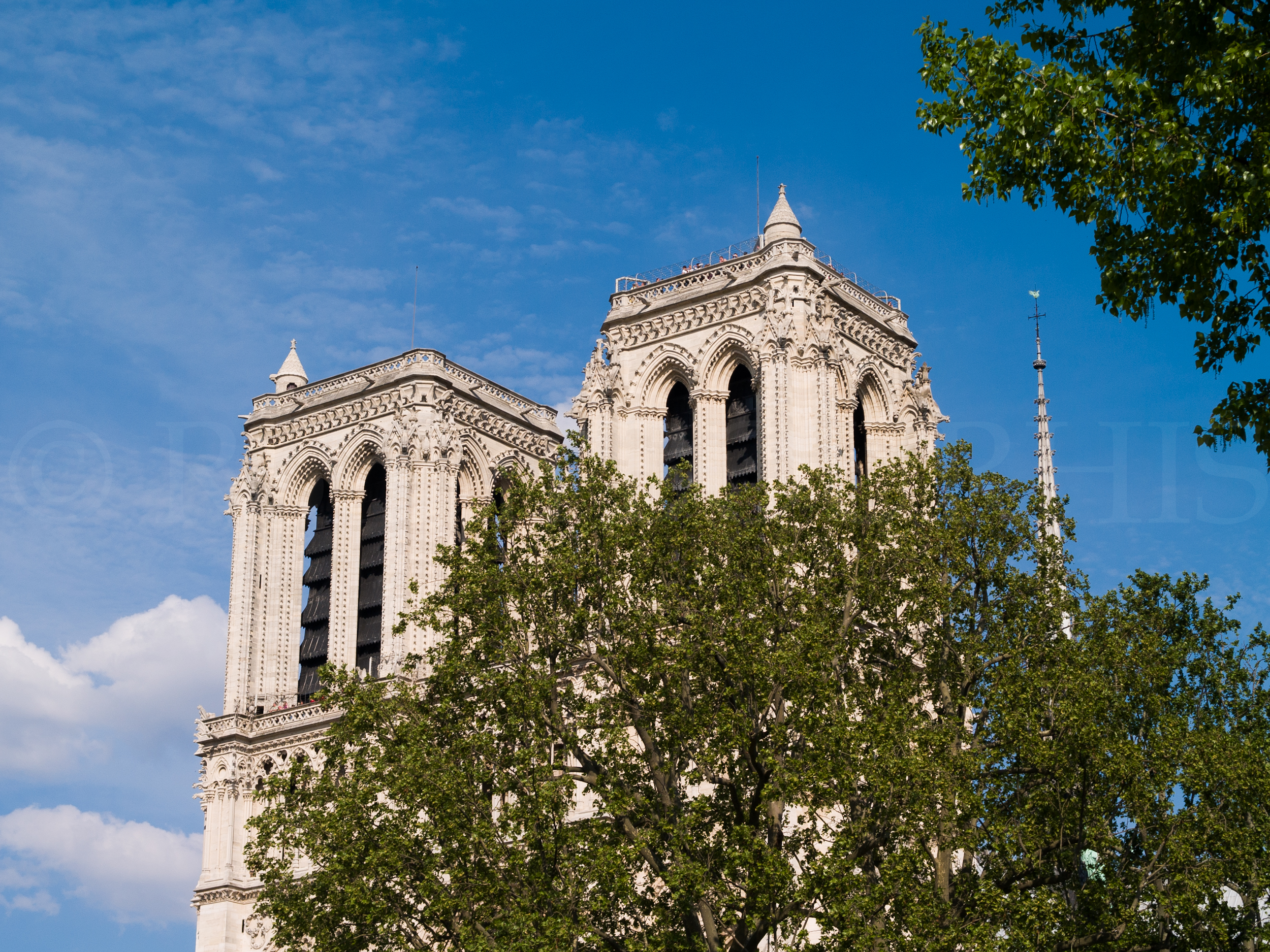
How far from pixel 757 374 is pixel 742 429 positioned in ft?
7.55

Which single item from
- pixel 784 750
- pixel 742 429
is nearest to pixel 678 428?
pixel 742 429

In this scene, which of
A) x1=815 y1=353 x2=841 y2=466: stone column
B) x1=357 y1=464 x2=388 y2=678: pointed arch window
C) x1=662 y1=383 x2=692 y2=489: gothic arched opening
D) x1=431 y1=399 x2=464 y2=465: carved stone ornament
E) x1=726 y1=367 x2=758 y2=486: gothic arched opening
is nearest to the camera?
x1=815 y1=353 x2=841 y2=466: stone column

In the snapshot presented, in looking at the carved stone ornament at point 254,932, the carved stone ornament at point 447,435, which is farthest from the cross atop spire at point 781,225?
the carved stone ornament at point 254,932

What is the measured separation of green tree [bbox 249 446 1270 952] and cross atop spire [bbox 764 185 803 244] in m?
19.5

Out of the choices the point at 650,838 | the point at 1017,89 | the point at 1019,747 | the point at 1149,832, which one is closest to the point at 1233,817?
the point at 1149,832

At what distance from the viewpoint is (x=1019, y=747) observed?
2869 cm

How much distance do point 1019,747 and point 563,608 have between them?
8.57 metres

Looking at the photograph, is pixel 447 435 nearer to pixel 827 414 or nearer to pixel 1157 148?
pixel 827 414

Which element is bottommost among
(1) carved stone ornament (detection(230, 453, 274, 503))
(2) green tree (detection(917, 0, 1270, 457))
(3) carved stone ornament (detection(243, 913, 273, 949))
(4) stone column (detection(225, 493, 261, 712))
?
(3) carved stone ornament (detection(243, 913, 273, 949))

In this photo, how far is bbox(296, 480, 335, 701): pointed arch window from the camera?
5894cm

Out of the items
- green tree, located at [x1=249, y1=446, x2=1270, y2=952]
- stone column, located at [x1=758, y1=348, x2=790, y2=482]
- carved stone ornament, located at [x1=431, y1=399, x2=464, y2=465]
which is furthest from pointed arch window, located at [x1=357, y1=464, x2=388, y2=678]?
green tree, located at [x1=249, y1=446, x2=1270, y2=952]

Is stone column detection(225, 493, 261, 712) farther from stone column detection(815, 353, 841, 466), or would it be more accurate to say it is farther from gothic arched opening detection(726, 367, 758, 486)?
stone column detection(815, 353, 841, 466)

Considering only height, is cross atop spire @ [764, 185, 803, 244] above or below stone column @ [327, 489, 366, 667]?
above

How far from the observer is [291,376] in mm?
65375
